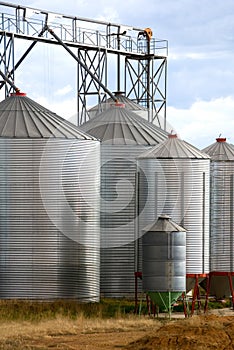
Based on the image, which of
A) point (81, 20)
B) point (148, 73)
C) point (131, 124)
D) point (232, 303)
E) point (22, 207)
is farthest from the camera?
point (148, 73)

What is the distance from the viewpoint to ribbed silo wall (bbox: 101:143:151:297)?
151ft

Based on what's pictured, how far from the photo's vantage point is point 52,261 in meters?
41.1

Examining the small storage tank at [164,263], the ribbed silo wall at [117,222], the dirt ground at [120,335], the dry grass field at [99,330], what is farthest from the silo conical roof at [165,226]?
the ribbed silo wall at [117,222]

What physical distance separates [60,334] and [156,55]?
35779 mm

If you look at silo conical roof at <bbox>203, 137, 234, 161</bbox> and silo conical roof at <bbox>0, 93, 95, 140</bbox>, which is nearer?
silo conical roof at <bbox>0, 93, 95, 140</bbox>

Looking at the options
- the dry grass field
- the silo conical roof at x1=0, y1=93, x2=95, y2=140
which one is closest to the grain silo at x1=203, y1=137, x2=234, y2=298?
the dry grass field

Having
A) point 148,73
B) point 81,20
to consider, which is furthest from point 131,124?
point 148,73

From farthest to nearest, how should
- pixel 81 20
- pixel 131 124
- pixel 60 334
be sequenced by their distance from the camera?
pixel 81 20, pixel 131 124, pixel 60 334

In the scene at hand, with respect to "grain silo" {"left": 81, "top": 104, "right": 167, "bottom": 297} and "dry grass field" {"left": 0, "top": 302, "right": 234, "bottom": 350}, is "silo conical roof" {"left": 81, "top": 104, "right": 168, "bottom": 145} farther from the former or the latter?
"dry grass field" {"left": 0, "top": 302, "right": 234, "bottom": 350}

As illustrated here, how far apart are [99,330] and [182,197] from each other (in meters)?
9.06

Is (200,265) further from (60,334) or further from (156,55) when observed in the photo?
(156,55)

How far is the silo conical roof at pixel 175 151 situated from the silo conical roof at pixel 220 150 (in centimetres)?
220

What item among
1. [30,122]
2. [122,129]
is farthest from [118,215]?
[30,122]

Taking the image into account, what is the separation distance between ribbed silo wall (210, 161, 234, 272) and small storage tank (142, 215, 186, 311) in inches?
165
